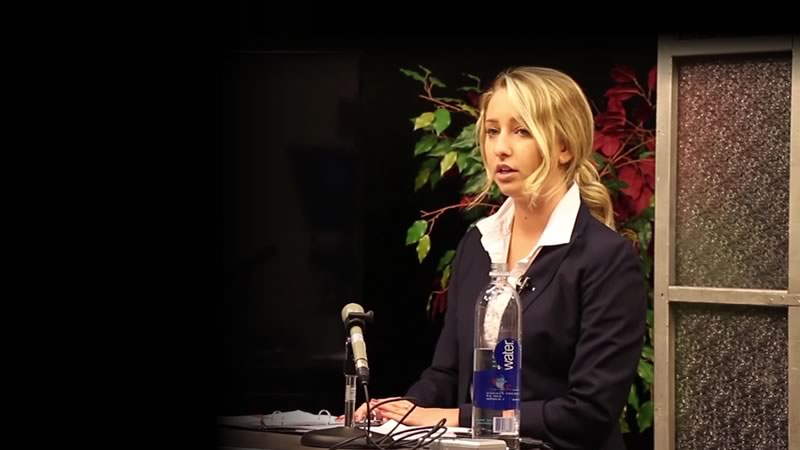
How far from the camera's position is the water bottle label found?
7.07 ft

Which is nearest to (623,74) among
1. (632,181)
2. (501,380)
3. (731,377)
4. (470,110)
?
(632,181)

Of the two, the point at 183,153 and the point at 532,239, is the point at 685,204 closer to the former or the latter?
the point at 532,239

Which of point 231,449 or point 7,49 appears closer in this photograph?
point 231,449

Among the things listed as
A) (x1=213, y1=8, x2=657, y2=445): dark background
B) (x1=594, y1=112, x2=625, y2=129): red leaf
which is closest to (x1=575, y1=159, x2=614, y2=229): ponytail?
(x1=213, y1=8, x2=657, y2=445): dark background

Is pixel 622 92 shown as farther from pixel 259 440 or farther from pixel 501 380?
pixel 259 440

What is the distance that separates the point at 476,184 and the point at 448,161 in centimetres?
11

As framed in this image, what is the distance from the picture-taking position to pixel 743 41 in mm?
2752

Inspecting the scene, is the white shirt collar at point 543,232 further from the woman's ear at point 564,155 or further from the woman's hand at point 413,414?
the woman's hand at point 413,414

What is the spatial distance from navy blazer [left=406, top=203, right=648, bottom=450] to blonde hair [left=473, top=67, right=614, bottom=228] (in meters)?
0.12

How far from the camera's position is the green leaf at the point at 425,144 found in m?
3.60

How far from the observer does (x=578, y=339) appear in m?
2.55

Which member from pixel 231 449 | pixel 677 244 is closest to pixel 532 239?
pixel 677 244

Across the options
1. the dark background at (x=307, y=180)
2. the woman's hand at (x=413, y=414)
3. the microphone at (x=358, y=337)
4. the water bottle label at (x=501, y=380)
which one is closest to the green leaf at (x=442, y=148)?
the dark background at (x=307, y=180)

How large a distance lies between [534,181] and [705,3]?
0.58 m
